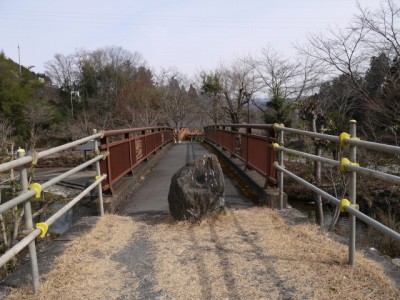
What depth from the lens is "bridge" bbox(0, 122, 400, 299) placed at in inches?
110

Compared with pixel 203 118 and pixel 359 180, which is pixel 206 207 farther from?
pixel 203 118

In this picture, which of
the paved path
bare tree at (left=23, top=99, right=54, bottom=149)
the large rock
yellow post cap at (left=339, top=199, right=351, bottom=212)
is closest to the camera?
yellow post cap at (left=339, top=199, right=351, bottom=212)

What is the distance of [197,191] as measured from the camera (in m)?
4.54

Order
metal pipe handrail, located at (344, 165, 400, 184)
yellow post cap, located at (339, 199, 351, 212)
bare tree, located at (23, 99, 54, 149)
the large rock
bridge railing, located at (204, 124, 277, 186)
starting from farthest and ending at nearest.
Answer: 1. bare tree, located at (23, 99, 54, 149)
2. bridge railing, located at (204, 124, 277, 186)
3. the large rock
4. yellow post cap, located at (339, 199, 351, 212)
5. metal pipe handrail, located at (344, 165, 400, 184)

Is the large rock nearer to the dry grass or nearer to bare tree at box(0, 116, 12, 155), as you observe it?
the dry grass

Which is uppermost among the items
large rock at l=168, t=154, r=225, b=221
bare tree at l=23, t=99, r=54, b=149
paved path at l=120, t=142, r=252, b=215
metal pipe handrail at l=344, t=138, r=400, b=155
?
bare tree at l=23, t=99, r=54, b=149

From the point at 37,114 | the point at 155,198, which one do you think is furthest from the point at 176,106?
the point at 155,198

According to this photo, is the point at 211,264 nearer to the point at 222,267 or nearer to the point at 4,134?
the point at 222,267

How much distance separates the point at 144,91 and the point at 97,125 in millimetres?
6871

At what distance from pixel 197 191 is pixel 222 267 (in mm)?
1403

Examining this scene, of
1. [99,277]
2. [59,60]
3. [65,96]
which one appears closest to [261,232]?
[99,277]

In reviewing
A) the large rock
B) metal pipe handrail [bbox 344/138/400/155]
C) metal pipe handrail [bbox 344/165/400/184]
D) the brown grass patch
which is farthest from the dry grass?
metal pipe handrail [bbox 344/138/400/155]

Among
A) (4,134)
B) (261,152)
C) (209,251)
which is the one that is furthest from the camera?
(4,134)

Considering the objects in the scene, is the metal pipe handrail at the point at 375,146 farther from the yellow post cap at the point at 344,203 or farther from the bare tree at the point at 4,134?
the bare tree at the point at 4,134
